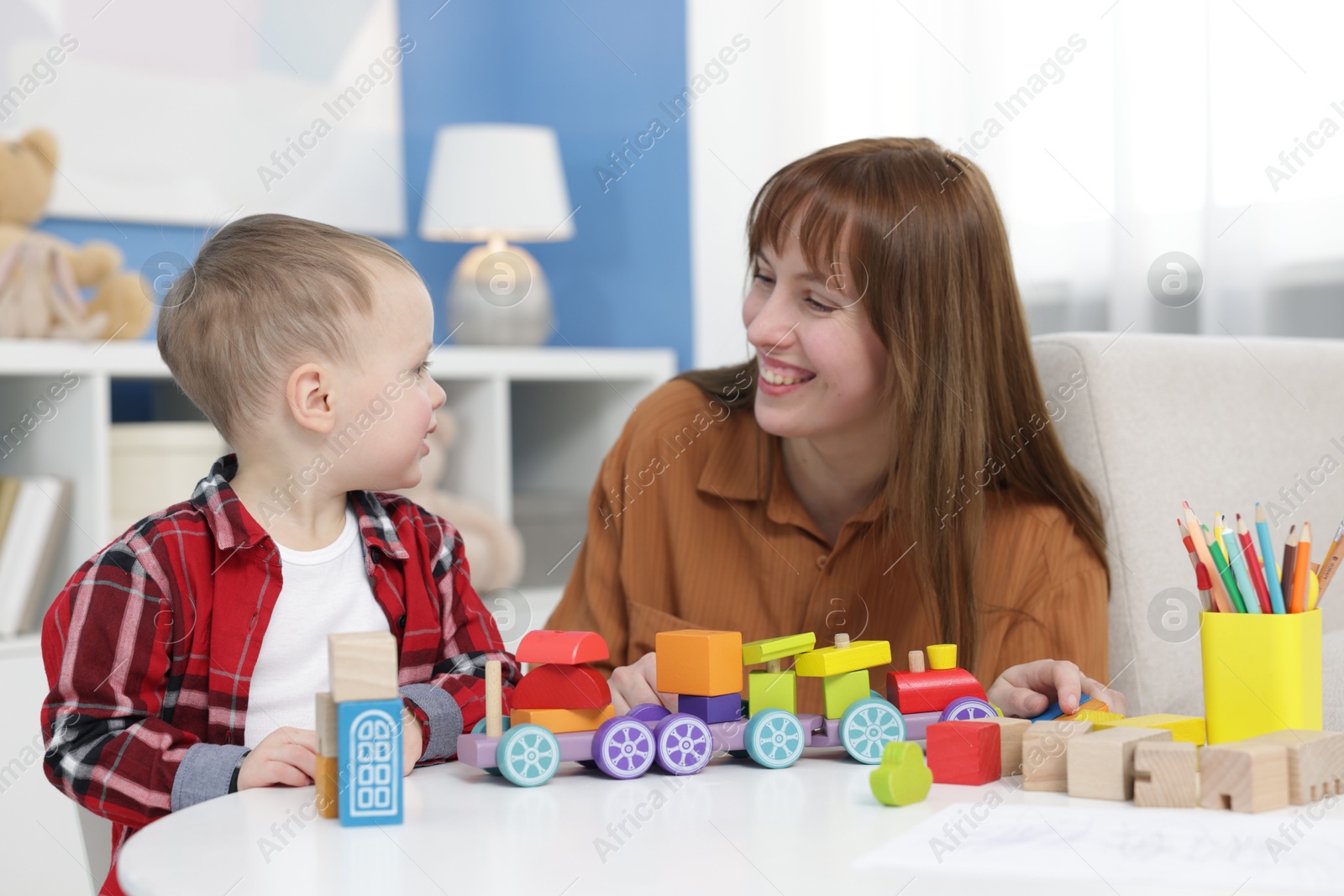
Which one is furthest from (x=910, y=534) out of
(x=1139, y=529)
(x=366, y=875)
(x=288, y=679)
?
(x=366, y=875)

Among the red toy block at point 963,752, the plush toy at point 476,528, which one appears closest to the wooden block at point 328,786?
the red toy block at point 963,752

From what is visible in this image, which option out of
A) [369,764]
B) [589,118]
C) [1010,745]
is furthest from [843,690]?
[589,118]

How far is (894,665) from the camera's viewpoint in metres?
1.36

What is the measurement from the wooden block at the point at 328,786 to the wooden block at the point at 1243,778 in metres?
0.47

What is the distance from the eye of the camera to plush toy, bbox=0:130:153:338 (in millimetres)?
2004

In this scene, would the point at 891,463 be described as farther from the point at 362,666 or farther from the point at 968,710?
the point at 362,666

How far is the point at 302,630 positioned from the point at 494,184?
6.24 ft

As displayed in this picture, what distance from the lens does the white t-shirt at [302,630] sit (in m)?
0.93

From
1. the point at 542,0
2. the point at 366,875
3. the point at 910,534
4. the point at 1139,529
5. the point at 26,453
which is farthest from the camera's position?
the point at 542,0

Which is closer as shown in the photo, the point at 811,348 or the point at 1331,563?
the point at 1331,563

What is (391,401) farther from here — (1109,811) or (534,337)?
(534,337)

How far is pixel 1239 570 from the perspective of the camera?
807 mm

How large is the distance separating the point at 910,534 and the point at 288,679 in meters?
0.63

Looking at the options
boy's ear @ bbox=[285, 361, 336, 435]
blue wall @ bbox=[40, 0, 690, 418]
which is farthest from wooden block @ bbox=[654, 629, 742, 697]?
blue wall @ bbox=[40, 0, 690, 418]
